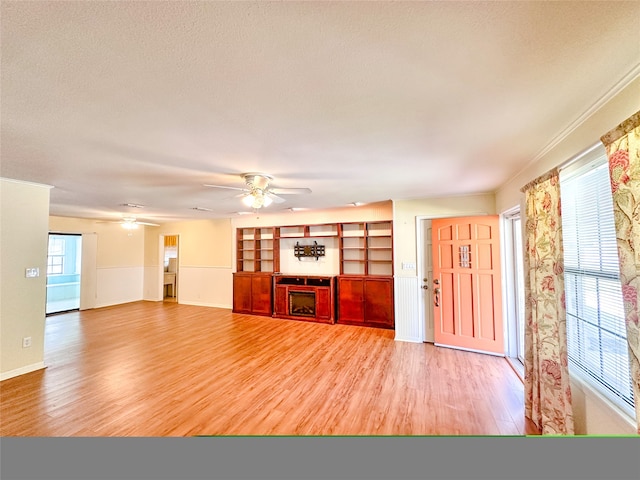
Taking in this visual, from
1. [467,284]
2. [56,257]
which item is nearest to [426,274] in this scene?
[467,284]

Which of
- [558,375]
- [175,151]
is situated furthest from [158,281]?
[558,375]

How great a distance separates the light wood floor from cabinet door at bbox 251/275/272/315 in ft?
4.54

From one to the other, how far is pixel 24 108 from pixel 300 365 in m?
3.31

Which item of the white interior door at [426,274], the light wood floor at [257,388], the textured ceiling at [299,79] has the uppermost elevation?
the textured ceiling at [299,79]

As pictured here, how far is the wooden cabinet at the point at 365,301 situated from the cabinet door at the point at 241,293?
224cm

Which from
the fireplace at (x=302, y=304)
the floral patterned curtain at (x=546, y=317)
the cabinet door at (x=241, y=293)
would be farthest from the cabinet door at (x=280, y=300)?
the floral patterned curtain at (x=546, y=317)

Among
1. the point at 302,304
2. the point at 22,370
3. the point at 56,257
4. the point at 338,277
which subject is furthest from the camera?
the point at 56,257

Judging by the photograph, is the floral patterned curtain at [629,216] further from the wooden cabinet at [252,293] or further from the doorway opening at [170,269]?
the doorway opening at [170,269]

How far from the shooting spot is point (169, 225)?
7488mm

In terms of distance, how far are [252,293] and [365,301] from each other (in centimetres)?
270

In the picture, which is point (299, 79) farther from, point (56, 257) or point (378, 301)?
point (56, 257)

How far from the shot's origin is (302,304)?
5.52 metres

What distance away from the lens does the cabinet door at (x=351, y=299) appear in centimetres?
502

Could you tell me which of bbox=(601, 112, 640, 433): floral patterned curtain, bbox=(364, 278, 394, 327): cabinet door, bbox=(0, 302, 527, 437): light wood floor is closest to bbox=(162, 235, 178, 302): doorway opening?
bbox=(0, 302, 527, 437): light wood floor
